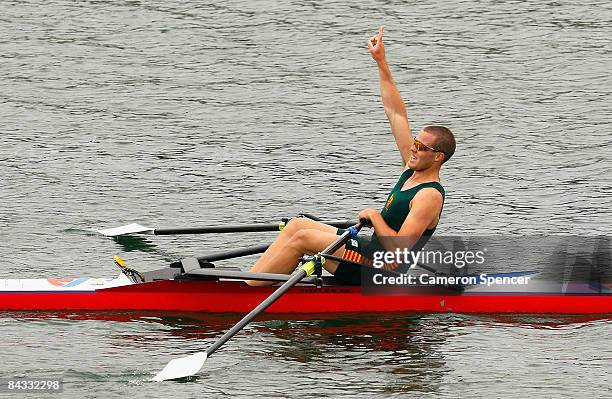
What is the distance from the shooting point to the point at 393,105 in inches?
577

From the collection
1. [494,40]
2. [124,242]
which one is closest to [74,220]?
[124,242]

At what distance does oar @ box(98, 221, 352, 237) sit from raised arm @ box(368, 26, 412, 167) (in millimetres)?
1466

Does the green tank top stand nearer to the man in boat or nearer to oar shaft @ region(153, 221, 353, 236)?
the man in boat

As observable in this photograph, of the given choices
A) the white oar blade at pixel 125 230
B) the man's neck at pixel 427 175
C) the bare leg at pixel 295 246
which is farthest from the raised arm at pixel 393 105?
the white oar blade at pixel 125 230

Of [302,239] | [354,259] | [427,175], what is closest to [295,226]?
[302,239]

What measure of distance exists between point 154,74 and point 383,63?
11.8 meters

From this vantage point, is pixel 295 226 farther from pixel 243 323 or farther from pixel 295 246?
pixel 243 323

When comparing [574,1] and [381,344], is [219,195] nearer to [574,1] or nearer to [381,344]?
[381,344]

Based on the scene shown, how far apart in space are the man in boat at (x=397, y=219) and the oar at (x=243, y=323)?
20 centimetres

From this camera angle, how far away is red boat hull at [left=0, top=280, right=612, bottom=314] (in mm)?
14297

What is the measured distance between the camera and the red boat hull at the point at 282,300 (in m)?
14.3

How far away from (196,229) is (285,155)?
5.89m

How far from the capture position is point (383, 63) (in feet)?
47.9

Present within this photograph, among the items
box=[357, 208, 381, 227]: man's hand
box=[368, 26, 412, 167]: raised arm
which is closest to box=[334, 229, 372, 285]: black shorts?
box=[357, 208, 381, 227]: man's hand
